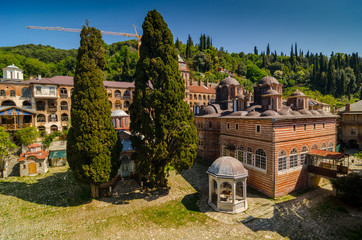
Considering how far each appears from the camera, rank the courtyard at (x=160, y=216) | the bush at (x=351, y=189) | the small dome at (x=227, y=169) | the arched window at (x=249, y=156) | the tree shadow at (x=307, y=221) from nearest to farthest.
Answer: the courtyard at (x=160, y=216)
the tree shadow at (x=307, y=221)
the small dome at (x=227, y=169)
the bush at (x=351, y=189)
the arched window at (x=249, y=156)

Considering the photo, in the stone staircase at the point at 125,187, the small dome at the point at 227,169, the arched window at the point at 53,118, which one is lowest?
the stone staircase at the point at 125,187

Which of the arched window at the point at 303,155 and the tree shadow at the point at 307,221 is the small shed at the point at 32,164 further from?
the arched window at the point at 303,155

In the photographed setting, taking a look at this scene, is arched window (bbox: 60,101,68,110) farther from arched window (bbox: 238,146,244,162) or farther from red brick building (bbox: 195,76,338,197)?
arched window (bbox: 238,146,244,162)

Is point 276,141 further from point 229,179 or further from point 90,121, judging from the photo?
point 90,121

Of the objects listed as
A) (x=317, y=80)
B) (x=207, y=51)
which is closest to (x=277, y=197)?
(x=317, y=80)

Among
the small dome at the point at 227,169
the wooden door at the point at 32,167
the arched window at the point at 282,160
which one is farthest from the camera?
the wooden door at the point at 32,167

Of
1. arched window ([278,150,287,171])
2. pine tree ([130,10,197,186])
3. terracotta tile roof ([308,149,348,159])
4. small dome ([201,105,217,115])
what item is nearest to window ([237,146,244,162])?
arched window ([278,150,287,171])

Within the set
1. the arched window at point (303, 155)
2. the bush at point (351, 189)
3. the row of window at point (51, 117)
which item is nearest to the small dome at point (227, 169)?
the arched window at point (303, 155)

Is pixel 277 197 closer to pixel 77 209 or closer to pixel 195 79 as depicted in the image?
pixel 77 209
